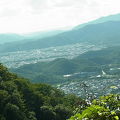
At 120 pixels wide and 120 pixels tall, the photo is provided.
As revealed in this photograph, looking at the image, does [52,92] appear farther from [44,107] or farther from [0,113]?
[0,113]

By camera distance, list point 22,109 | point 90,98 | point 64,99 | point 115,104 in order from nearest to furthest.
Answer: point 115,104, point 90,98, point 22,109, point 64,99

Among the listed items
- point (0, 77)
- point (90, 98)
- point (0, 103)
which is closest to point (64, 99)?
point (0, 77)

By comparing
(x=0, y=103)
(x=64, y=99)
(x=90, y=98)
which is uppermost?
(x=90, y=98)

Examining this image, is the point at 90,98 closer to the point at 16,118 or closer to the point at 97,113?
the point at 97,113

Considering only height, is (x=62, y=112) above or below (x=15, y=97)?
below

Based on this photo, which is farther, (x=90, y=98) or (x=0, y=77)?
(x=0, y=77)

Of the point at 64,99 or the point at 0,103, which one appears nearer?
the point at 0,103

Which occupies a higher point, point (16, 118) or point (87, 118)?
point (87, 118)

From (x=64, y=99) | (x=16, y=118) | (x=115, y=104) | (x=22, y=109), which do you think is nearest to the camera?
(x=115, y=104)

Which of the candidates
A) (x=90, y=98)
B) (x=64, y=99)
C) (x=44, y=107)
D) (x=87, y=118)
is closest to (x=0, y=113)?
(x=44, y=107)
